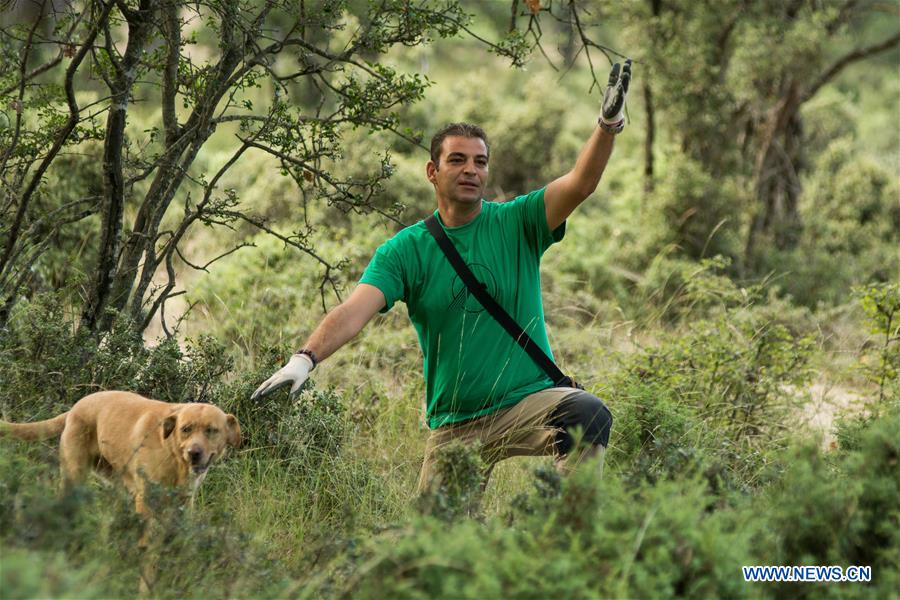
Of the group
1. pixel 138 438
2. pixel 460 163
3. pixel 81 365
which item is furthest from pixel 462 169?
pixel 81 365

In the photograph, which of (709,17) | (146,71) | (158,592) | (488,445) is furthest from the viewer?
(709,17)

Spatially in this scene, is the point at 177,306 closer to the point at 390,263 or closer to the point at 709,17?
the point at 390,263

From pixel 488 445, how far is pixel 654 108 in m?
9.17

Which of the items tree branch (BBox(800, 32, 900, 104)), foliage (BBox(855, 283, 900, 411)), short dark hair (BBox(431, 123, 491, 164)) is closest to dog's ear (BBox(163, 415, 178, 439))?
short dark hair (BBox(431, 123, 491, 164))

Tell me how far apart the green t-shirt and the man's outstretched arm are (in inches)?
8.4

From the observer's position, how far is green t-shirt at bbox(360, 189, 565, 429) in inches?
208

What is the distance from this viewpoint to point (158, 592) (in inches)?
153

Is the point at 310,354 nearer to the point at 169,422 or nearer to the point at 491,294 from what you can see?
the point at 169,422

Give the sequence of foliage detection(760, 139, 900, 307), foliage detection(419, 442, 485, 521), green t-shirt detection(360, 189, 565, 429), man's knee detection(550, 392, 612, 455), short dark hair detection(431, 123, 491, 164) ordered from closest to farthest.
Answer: foliage detection(419, 442, 485, 521) < man's knee detection(550, 392, 612, 455) < green t-shirt detection(360, 189, 565, 429) < short dark hair detection(431, 123, 491, 164) < foliage detection(760, 139, 900, 307)

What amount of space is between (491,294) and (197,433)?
174cm

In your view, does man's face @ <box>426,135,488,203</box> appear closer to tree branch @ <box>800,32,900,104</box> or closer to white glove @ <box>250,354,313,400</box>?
white glove @ <box>250,354,313,400</box>

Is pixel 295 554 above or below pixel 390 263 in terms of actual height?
below

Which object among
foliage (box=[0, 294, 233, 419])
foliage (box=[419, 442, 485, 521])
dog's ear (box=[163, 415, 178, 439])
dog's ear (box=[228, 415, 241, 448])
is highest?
foliage (box=[0, 294, 233, 419])

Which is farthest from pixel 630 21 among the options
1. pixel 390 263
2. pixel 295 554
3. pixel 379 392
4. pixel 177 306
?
pixel 295 554
